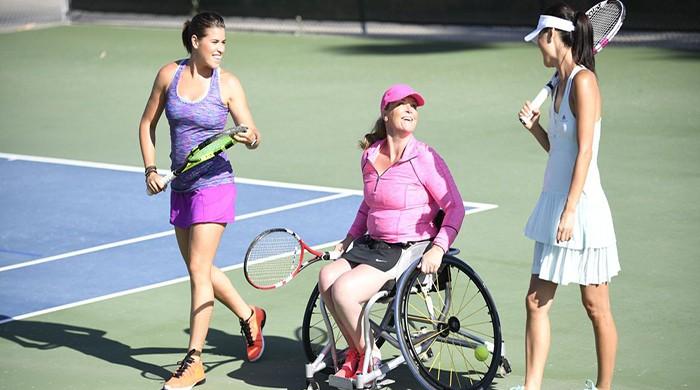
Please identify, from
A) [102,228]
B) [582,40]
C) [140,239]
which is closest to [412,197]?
[582,40]

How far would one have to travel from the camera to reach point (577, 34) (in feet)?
18.3

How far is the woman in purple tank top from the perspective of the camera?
20.8 feet

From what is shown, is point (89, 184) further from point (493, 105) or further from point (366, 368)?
point (366, 368)

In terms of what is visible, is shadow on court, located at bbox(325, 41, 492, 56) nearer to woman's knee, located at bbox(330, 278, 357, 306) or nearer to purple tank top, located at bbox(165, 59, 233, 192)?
purple tank top, located at bbox(165, 59, 233, 192)

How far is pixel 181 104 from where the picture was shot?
21.0 ft

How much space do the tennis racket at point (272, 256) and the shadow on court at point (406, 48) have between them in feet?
40.3

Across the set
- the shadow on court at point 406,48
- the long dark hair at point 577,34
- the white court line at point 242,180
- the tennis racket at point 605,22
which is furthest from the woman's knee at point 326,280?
the shadow on court at point 406,48

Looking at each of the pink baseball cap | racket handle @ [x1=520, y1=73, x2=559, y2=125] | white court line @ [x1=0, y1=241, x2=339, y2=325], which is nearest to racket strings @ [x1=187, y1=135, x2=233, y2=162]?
the pink baseball cap

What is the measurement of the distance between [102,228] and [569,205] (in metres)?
5.25

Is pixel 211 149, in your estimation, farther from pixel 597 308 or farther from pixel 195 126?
pixel 597 308

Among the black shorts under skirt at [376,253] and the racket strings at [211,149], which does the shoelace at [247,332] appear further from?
the racket strings at [211,149]

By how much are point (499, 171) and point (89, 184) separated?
3751 millimetres

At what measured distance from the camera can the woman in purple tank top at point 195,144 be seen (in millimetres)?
6352

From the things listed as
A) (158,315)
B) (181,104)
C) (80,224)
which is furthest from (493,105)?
(181,104)
